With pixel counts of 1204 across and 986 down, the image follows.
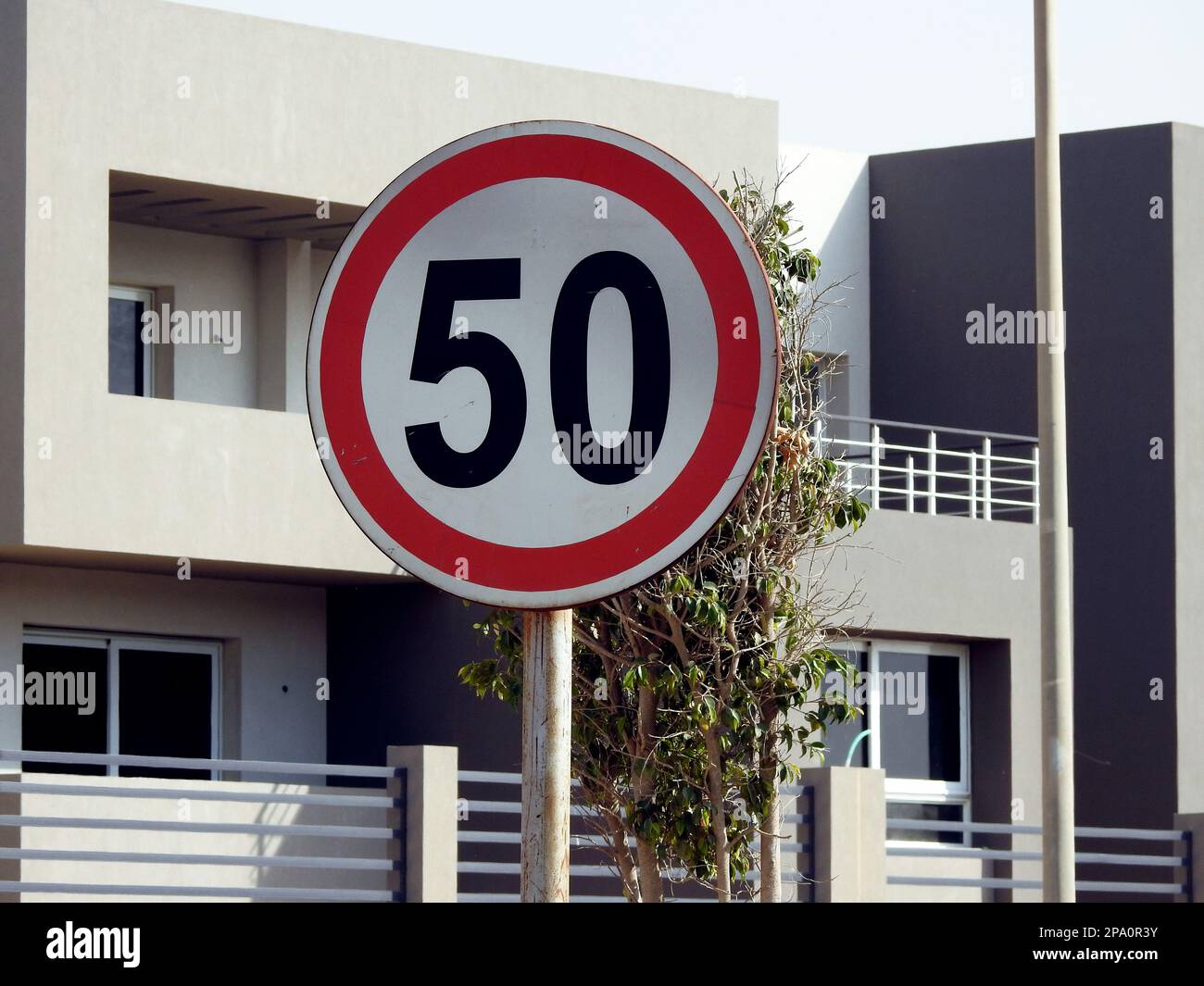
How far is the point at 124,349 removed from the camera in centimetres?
1659

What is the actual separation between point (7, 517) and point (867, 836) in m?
6.19

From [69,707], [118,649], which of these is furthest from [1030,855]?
[69,707]

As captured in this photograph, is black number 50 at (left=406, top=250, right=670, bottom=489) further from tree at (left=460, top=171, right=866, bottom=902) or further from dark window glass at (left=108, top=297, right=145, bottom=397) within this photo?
dark window glass at (left=108, top=297, right=145, bottom=397)

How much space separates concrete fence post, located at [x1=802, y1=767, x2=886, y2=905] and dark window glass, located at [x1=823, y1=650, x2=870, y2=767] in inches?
127

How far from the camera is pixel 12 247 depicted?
48.1ft

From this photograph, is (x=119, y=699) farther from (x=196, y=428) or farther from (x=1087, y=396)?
(x=1087, y=396)

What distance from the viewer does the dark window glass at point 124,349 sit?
16.5 meters

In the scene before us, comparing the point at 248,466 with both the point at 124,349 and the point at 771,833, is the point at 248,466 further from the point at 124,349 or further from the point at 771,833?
the point at 771,833

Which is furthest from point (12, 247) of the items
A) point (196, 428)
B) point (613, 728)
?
point (613, 728)

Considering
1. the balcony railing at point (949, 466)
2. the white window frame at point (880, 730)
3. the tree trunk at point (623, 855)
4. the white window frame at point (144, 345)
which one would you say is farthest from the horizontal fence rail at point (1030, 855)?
the white window frame at point (144, 345)

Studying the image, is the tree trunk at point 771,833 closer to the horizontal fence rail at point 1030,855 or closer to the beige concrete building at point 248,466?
the horizontal fence rail at point 1030,855

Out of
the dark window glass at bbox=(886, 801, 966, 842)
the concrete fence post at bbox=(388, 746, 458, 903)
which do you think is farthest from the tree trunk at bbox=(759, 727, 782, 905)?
the dark window glass at bbox=(886, 801, 966, 842)

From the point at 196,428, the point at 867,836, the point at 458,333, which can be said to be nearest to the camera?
the point at 458,333

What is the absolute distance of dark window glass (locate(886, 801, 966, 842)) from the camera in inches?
680
